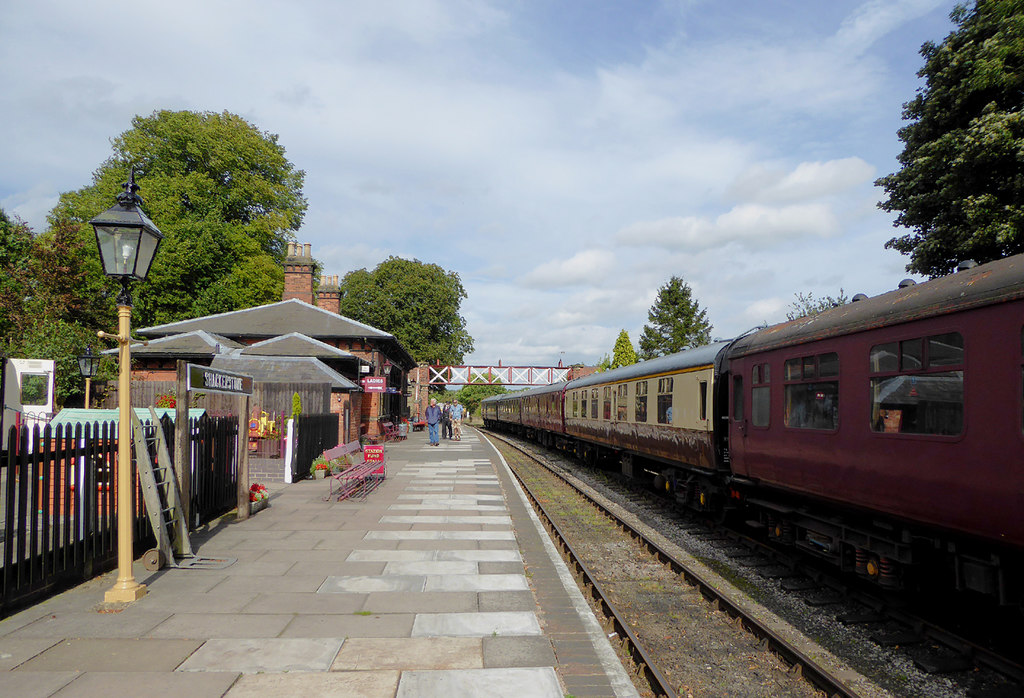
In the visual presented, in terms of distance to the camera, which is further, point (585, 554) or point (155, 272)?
point (155, 272)

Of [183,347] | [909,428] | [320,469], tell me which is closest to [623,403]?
[320,469]

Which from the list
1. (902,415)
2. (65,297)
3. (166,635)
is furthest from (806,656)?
(65,297)

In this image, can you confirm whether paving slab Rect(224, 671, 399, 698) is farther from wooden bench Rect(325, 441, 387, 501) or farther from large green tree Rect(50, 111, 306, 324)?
large green tree Rect(50, 111, 306, 324)

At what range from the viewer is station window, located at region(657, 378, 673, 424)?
12.3 metres

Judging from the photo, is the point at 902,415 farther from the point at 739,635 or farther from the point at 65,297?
the point at 65,297

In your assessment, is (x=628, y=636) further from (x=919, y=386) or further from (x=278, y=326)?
(x=278, y=326)

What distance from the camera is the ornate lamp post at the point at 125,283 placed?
6160 mm

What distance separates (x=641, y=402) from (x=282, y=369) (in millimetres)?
10977

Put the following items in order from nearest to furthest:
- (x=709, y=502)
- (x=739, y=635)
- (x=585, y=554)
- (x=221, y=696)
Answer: (x=221, y=696), (x=739, y=635), (x=585, y=554), (x=709, y=502)

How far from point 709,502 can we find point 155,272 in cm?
3321

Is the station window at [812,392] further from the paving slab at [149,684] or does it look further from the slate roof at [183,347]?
the slate roof at [183,347]

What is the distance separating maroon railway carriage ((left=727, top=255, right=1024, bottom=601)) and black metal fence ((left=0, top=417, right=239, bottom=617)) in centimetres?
716

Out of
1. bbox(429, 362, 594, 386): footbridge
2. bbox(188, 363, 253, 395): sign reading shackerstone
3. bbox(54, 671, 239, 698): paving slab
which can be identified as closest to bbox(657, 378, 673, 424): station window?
bbox(188, 363, 253, 395): sign reading shackerstone

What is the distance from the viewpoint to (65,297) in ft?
106
